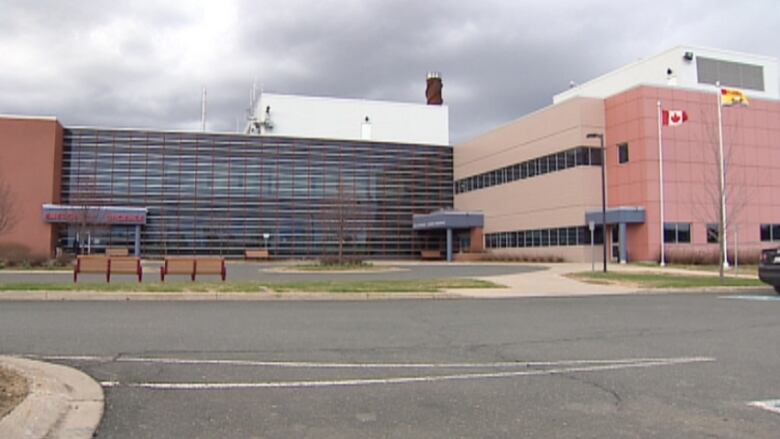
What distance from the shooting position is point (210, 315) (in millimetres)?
12008

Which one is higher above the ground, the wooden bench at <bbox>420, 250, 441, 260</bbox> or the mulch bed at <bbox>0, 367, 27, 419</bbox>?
the wooden bench at <bbox>420, 250, 441, 260</bbox>

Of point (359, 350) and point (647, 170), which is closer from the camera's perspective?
point (359, 350)

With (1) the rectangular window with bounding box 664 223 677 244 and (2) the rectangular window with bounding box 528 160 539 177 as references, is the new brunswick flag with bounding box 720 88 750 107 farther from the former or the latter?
(2) the rectangular window with bounding box 528 160 539 177

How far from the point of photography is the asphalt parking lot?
496 cm

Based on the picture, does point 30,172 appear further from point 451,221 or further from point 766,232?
point 766,232

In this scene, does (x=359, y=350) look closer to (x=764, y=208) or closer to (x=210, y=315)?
(x=210, y=315)

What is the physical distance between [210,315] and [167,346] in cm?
361

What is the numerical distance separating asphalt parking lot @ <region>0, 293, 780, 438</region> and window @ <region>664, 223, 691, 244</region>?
29.6m

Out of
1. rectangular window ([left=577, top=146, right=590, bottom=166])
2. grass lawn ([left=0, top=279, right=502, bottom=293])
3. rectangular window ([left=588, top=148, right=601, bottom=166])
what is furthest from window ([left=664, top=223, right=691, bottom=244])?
grass lawn ([left=0, top=279, right=502, bottom=293])

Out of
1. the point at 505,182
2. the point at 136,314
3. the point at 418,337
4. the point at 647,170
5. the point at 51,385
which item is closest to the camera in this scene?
the point at 51,385

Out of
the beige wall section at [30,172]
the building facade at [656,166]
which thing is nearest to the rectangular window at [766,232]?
the building facade at [656,166]

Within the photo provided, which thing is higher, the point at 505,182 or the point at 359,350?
the point at 505,182

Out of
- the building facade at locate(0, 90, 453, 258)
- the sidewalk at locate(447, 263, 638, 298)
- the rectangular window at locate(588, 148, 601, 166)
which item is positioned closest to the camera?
the sidewalk at locate(447, 263, 638, 298)

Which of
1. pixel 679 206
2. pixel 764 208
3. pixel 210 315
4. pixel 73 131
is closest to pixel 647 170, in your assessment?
pixel 679 206
